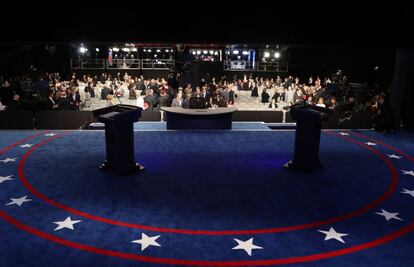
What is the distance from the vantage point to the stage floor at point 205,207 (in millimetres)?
5324

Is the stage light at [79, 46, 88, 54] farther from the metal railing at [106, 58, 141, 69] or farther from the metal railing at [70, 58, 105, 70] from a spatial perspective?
the metal railing at [106, 58, 141, 69]

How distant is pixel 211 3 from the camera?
10.6m

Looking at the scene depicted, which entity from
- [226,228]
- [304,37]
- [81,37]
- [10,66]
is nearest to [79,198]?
→ [226,228]

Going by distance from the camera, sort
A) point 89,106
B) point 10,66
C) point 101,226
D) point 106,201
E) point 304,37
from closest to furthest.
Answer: point 101,226
point 106,201
point 304,37
point 89,106
point 10,66

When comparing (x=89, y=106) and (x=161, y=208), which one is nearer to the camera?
(x=161, y=208)

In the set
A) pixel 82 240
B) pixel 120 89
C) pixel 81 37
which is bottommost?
pixel 82 240

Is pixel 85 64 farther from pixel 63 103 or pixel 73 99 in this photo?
pixel 63 103

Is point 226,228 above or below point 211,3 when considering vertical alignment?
below

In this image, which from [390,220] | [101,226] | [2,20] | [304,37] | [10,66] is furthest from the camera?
[10,66]

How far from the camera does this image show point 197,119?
13.4m

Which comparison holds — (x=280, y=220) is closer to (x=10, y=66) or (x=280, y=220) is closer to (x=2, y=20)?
(x=2, y=20)

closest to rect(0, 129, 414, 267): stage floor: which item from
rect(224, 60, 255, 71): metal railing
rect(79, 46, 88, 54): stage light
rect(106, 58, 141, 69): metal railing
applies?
rect(106, 58, 141, 69): metal railing

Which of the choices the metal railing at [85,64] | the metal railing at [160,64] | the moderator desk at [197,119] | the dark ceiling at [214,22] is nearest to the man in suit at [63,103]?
the moderator desk at [197,119]

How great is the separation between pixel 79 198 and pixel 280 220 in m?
4.02
